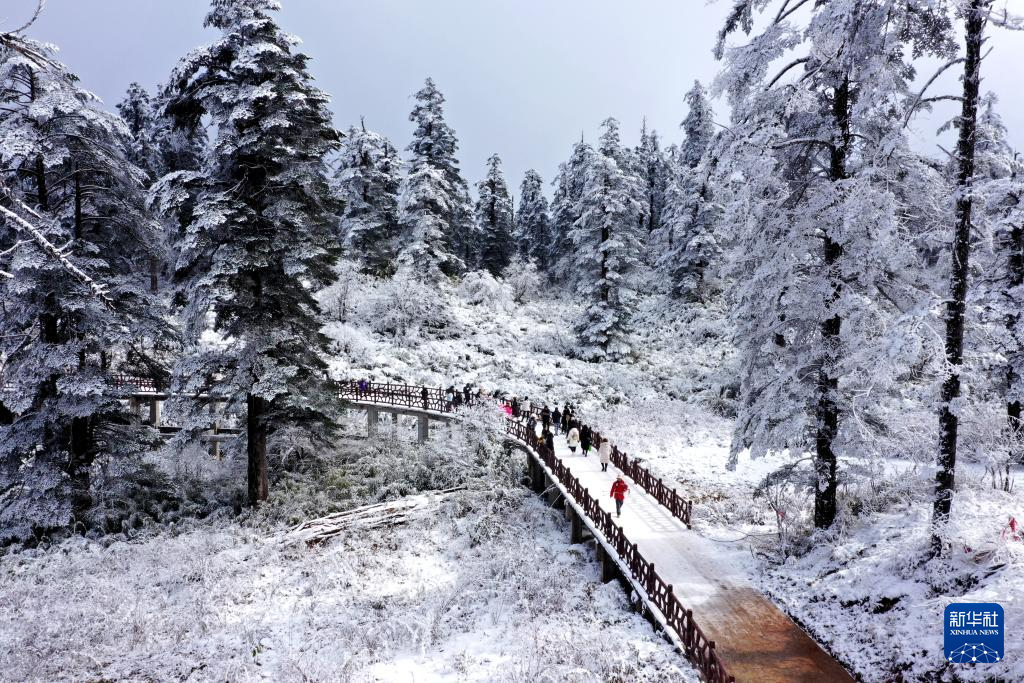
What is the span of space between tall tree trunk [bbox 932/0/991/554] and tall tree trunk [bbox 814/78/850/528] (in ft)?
7.65

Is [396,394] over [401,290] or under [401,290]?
under

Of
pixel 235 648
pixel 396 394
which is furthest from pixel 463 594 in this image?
pixel 396 394

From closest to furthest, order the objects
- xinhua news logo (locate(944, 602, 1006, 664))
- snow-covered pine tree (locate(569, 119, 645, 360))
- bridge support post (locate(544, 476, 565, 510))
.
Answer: xinhua news logo (locate(944, 602, 1006, 664))
bridge support post (locate(544, 476, 565, 510))
snow-covered pine tree (locate(569, 119, 645, 360))

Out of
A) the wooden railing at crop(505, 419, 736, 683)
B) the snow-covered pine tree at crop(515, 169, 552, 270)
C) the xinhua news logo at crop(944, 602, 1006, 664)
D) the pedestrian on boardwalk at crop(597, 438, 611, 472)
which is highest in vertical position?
the snow-covered pine tree at crop(515, 169, 552, 270)

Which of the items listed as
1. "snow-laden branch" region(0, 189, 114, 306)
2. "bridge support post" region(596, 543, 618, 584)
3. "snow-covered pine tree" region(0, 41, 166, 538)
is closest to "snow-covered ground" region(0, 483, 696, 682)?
"bridge support post" region(596, 543, 618, 584)

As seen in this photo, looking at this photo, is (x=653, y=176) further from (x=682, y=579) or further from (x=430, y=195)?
(x=682, y=579)

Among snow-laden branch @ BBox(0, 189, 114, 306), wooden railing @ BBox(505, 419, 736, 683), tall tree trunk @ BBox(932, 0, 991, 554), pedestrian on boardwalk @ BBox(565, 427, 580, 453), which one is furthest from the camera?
pedestrian on boardwalk @ BBox(565, 427, 580, 453)

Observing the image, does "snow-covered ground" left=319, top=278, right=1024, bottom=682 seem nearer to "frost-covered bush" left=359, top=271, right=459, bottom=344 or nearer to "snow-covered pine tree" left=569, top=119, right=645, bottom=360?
"snow-covered pine tree" left=569, top=119, right=645, bottom=360

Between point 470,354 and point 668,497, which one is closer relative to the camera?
point 668,497

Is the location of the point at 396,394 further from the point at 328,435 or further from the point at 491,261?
the point at 491,261

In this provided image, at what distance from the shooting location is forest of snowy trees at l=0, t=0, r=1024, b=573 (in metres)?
10.9

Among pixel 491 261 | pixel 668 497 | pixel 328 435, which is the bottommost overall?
pixel 668 497

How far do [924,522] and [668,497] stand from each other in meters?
6.55

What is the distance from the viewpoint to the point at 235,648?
11.9 meters
